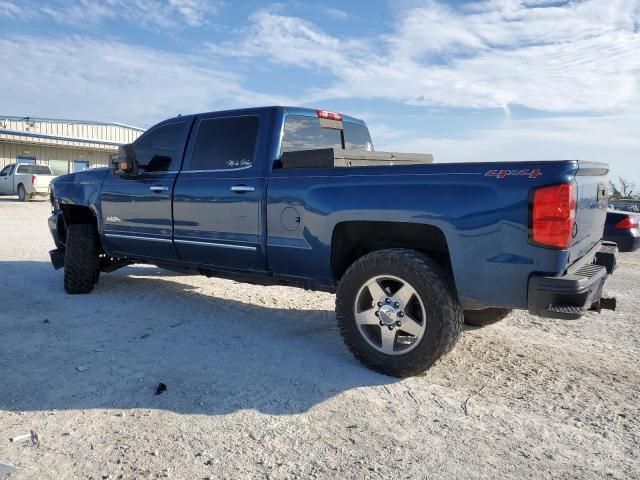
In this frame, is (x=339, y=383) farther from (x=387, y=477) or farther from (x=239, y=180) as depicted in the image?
(x=239, y=180)

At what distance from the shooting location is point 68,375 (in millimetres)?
3707

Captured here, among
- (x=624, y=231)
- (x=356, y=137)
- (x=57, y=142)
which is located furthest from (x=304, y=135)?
(x=57, y=142)

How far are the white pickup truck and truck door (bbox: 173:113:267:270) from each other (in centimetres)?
2062

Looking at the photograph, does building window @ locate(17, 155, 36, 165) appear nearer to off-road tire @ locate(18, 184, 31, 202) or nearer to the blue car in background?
off-road tire @ locate(18, 184, 31, 202)

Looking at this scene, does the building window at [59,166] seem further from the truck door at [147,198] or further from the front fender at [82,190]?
the truck door at [147,198]

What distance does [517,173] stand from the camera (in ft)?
10.5

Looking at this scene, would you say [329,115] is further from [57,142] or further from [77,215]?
[57,142]

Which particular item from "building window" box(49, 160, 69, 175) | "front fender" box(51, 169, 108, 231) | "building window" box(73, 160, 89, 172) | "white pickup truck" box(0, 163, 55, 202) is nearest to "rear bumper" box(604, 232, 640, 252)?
"front fender" box(51, 169, 108, 231)

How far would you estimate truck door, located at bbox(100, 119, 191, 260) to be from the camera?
538cm

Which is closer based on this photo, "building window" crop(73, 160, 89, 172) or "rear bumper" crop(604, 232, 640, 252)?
"rear bumper" crop(604, 232, 640, 252)

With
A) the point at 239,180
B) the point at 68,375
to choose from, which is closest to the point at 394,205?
the point at 239,180

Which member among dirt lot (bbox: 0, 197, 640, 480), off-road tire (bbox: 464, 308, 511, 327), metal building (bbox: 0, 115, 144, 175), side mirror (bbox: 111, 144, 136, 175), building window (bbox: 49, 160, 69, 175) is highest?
metal building (bbox: 0, 115, 144, 175)

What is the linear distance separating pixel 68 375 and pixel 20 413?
583mm

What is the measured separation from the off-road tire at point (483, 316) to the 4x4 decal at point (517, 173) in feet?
5.58
